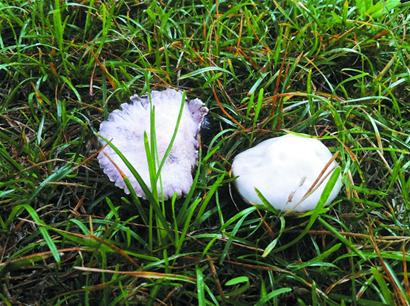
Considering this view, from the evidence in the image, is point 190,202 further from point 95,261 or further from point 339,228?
point 339,228

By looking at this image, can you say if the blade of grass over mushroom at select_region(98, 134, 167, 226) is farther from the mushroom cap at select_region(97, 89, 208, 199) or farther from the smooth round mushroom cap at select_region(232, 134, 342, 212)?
the smooth round mushroom cap at select_region(232, 134, 342, 212)

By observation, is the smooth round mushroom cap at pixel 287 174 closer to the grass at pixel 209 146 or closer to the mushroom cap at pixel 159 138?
the grass at pixel 209 146

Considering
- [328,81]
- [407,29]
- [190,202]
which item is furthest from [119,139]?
[407,29]

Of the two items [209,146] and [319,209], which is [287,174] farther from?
[209,146]

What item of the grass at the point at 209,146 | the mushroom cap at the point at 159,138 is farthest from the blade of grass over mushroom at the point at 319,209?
the mushroom cap at the point at 159,138

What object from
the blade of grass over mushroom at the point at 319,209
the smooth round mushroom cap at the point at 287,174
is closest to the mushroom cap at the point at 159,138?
the smooth round mushroom cap at the point at 287,174

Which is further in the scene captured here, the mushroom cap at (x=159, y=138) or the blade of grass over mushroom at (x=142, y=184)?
the mushroom cap at (x=159, y=138)
